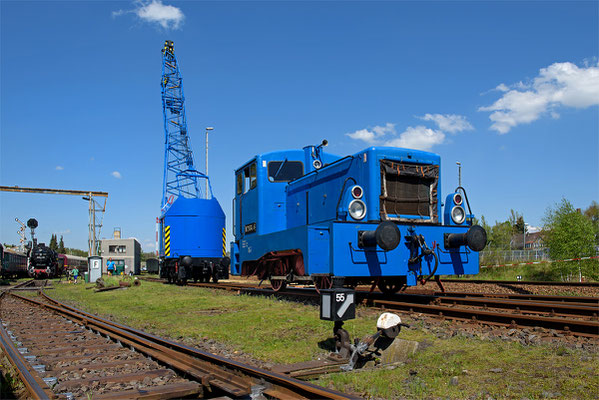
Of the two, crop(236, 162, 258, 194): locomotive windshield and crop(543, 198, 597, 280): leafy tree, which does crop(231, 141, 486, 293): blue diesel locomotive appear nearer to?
crop(236, 162, 258, 194): locomotive windshield

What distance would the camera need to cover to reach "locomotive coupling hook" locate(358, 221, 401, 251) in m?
7.62

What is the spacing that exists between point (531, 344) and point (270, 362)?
2918 mm

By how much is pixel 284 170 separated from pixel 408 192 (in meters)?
3.46

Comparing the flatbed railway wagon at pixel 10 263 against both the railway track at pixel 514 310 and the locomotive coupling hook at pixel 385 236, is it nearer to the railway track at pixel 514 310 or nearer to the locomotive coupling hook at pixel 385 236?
the railway track at pixel 514 310

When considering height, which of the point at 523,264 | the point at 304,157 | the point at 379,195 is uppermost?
the point at 304,157

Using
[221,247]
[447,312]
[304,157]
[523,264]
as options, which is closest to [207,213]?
[221,247]

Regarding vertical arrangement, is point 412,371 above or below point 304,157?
below

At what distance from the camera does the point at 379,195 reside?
8.55 meters

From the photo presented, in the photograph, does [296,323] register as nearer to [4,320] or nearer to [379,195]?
[379,195]

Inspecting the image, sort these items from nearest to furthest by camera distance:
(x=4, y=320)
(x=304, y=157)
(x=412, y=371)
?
(x=412, y=371) < (x=4, y=320) < (x=304, y=157)

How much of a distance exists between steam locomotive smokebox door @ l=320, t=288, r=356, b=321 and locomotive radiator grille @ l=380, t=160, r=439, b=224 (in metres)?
Result: 3.54

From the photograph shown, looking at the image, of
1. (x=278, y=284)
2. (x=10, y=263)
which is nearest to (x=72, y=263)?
(x=10, y=263)

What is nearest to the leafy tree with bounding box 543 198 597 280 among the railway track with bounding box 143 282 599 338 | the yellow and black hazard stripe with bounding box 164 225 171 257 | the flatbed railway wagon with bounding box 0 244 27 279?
the railway track with bounding box 143 282 599 338

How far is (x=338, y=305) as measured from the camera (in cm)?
513
